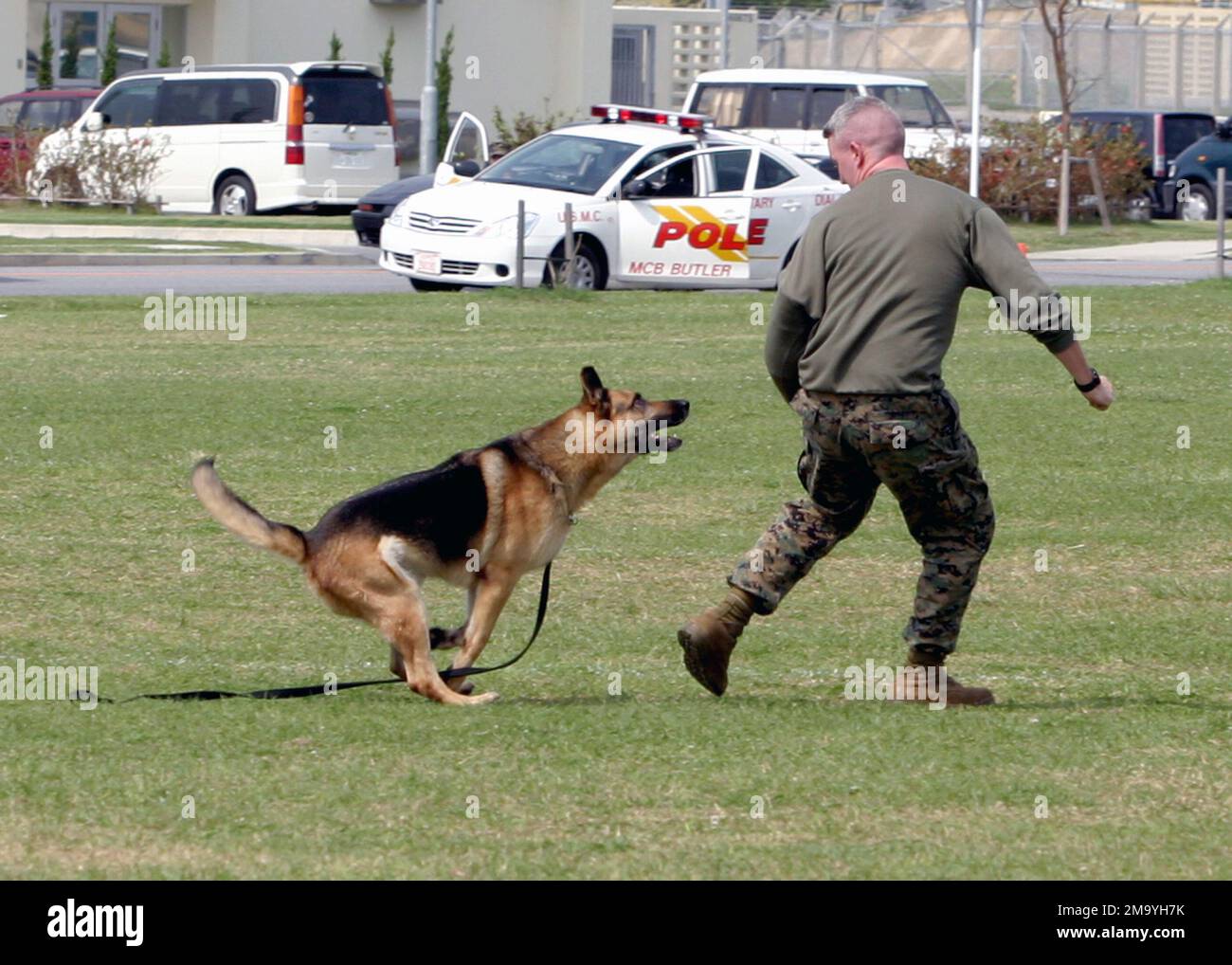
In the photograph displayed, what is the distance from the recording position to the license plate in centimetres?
3098

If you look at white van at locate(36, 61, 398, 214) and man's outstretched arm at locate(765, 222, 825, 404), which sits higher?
white van at locate(36, 61, 398, 214)

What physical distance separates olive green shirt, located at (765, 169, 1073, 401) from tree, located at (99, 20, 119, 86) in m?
35.7

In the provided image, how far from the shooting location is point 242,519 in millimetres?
6141

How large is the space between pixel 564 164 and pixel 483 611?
1380 cm

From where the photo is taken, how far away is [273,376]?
1408 cm

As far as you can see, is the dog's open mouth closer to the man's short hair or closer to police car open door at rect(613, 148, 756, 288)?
the man's short hair

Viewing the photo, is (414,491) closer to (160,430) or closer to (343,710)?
(343,710)

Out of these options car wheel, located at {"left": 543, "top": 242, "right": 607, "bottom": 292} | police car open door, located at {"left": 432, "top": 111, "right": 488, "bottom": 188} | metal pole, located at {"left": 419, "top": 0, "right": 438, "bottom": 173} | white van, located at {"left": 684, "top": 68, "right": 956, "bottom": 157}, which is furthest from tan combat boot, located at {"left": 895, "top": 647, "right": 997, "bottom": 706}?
metal pole, located at {"left": 419, "top": 0, "right": 438, "bottom": 173}

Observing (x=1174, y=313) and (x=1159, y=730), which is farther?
(x=1174, y=313)

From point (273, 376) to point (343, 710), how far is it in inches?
318

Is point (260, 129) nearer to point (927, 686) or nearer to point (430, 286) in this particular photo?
point (430, 286)

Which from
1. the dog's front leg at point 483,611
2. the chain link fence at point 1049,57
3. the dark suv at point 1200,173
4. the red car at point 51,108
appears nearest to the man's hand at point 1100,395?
the dog's front leg at point 483,611

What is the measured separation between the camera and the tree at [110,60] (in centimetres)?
3956

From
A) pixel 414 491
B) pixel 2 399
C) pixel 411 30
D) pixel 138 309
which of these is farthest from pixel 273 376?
pixel 411 30
